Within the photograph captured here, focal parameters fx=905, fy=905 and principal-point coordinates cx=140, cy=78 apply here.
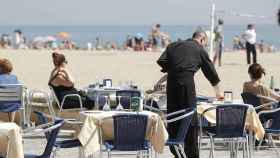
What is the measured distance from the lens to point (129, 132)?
841cm

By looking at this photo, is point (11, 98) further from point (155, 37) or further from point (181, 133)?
point (155, 37)

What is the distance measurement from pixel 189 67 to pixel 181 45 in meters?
0.26

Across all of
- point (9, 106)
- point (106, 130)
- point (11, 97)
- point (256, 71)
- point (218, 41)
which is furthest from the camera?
point (218, 41)

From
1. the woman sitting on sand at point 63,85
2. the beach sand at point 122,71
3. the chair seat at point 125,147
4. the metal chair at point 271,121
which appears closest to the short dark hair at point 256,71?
the metal chair at point 271,121

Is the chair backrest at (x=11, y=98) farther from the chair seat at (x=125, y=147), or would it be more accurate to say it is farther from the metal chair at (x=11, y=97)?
the chair seat at (x=125, y=147)

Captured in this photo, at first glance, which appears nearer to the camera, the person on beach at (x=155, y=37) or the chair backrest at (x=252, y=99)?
the chair backrest at (x=252, y=99)

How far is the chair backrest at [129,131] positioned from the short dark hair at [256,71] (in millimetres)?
2884

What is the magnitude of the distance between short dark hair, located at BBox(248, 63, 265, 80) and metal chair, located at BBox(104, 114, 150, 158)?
2.87 meters

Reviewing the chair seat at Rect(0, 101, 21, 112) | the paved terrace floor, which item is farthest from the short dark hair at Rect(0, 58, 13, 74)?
the paved terrace floor

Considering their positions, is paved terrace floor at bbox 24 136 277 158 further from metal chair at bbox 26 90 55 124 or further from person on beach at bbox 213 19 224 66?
person on beach at bbox 213 19 224 66

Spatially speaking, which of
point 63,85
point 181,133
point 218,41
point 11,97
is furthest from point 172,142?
point 218,41

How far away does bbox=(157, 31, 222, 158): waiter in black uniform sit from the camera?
9773mm

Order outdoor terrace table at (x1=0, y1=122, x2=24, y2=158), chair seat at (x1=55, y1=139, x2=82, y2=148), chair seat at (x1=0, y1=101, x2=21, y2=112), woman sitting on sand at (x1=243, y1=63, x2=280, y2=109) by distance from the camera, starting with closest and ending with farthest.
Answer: outdoor terrace table at (x1=0, y1=122, x2=24, y2=158) → chair seat at (x1=55, y1=139, x2=82, y2=148) → woman sitting on sand at (x1=243, y1=63, x2=280, y2=109) → chair seat at (x1=0, y1=101, x2=21, y2=112)

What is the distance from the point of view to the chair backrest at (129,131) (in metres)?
8.38
